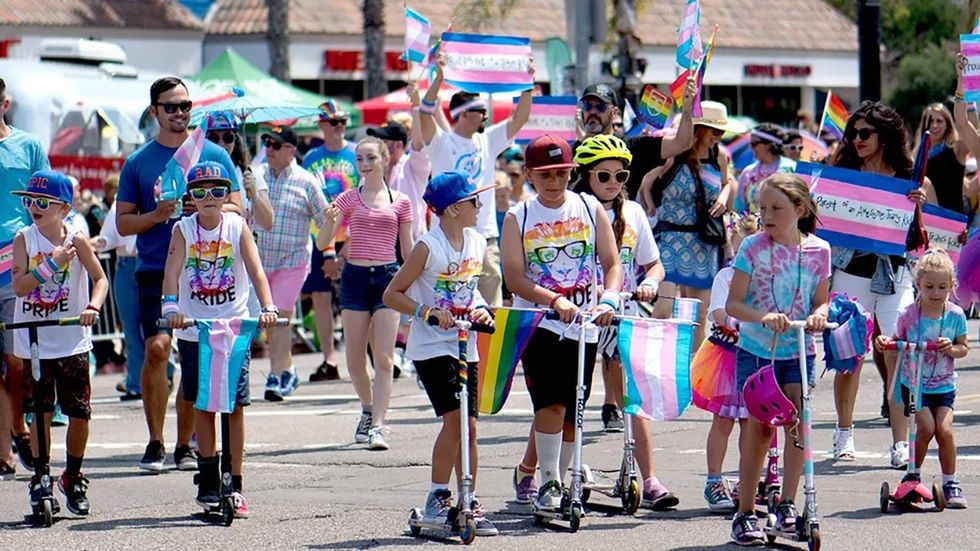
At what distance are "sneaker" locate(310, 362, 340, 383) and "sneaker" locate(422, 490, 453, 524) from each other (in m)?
7.78

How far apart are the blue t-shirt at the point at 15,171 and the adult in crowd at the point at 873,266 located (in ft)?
14.9

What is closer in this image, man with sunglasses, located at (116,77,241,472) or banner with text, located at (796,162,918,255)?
banner with text, located at (796,162,918,255)

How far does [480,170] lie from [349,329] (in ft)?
5.25

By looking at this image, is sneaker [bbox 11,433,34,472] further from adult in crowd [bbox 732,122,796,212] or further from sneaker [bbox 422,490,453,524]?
adult in crowd [bbox 732,122,796,212]

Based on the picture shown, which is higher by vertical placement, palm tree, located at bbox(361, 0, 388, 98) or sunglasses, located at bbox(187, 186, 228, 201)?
palm tree, located at bbox(361, 0, 388, 98)

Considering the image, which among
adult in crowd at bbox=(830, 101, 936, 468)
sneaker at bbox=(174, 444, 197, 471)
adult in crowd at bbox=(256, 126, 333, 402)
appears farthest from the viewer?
adult in crowd at bbox=(256, 126, 333, 402)

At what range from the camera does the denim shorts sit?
1240 centimetres

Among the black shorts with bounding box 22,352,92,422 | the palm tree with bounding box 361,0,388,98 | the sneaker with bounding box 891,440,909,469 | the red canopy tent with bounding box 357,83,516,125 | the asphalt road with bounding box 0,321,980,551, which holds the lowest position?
the asphalt road with bounding box 0,321,980,551

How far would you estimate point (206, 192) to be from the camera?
9.51 m

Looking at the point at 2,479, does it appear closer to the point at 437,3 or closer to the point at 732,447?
the point at 732,447

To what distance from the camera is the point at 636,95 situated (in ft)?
71.3

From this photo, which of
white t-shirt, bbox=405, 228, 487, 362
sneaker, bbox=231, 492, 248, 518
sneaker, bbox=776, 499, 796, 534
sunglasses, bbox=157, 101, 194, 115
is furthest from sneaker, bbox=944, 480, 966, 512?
sunglasses, bbox=157, 101, 194, 115

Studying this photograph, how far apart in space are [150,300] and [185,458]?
94 cm

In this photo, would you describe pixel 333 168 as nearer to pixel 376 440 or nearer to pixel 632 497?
pixel 376 440
